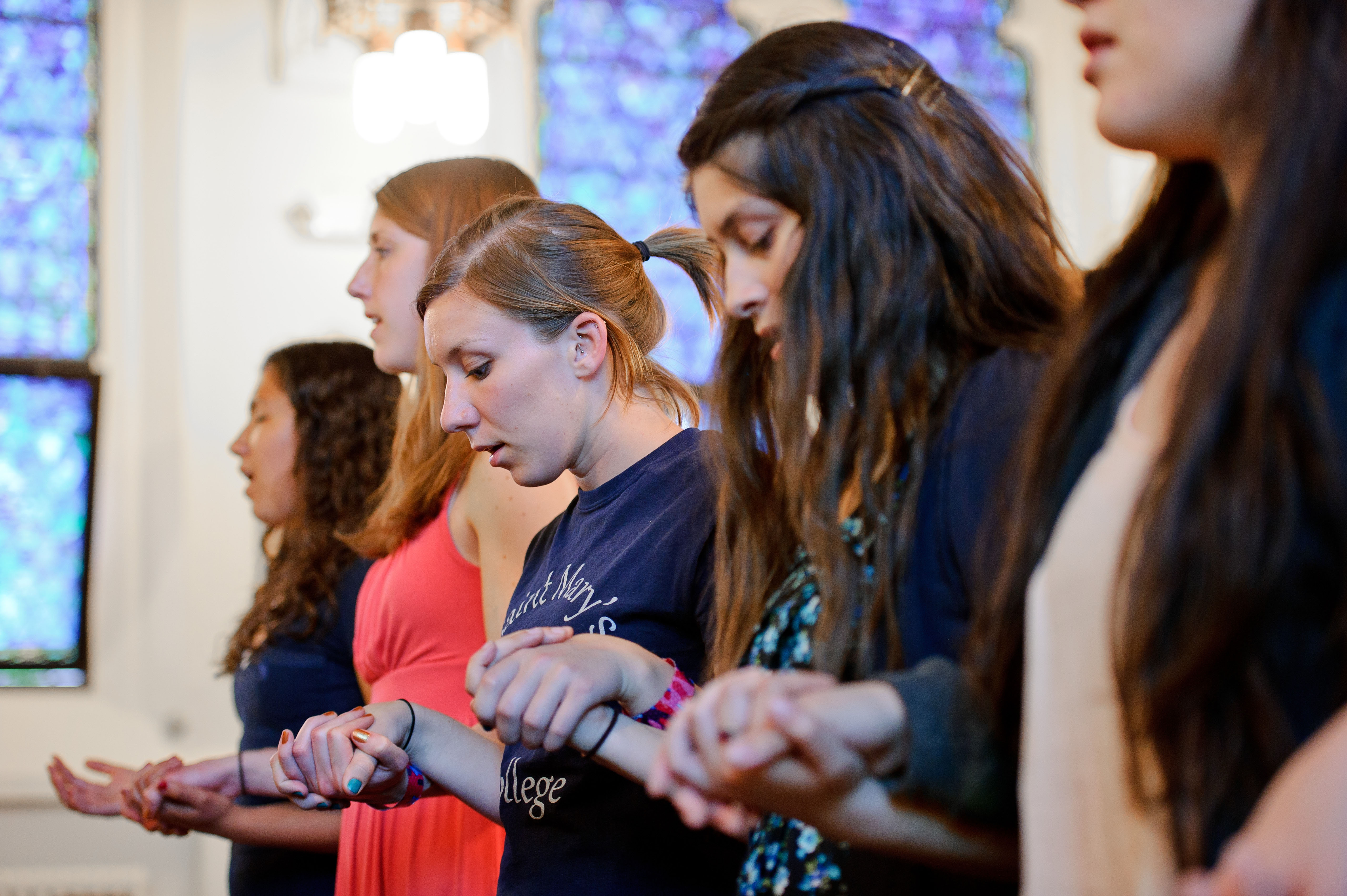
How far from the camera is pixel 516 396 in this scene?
149 centimetres

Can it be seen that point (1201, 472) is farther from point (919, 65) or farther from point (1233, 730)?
point (919, 65)

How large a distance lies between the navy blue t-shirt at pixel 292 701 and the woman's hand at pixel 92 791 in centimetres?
40

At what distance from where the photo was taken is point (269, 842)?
79.7 inches

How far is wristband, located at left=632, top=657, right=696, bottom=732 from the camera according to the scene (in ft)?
3.73

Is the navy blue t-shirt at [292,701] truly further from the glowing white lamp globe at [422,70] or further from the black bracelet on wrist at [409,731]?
the glowing white lamp globe at [422,70]

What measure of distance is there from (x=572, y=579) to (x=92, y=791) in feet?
5.23

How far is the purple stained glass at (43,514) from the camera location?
376 centimetres

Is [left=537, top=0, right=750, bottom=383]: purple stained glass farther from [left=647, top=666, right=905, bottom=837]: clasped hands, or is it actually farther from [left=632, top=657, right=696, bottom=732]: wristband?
[left=647, top=666, right=905, bottom=837]: clasped hands

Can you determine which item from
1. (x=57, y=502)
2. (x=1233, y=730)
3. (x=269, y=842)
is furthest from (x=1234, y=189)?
(x=57, y=502)

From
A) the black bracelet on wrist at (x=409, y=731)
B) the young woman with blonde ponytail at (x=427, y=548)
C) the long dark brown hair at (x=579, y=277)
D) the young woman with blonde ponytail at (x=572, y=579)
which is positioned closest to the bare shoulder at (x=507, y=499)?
the young woman with blonde ponytail at (x=427, y=548)

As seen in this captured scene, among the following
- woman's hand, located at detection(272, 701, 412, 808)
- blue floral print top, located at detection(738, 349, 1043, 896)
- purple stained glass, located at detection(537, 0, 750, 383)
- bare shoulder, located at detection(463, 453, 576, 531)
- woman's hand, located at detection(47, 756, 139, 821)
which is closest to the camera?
blue floral print top, located at detection(738, 349, 1043, 896)

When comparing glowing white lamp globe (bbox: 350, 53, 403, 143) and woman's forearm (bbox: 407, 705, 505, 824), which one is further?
glowing white lamp globe (bbox: 350, 53, 403, 143)

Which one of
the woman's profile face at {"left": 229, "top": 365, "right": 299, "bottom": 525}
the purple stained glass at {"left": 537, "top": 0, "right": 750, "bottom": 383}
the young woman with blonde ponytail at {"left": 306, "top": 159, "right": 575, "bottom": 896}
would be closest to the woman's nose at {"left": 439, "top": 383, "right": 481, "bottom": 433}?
the young woman with blonde ponytail at {"left": 306, "top": 159, "right": 575, "bottom": 896}

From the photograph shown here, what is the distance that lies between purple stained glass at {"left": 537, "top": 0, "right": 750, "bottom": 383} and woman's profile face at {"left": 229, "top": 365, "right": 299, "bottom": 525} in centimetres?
194
